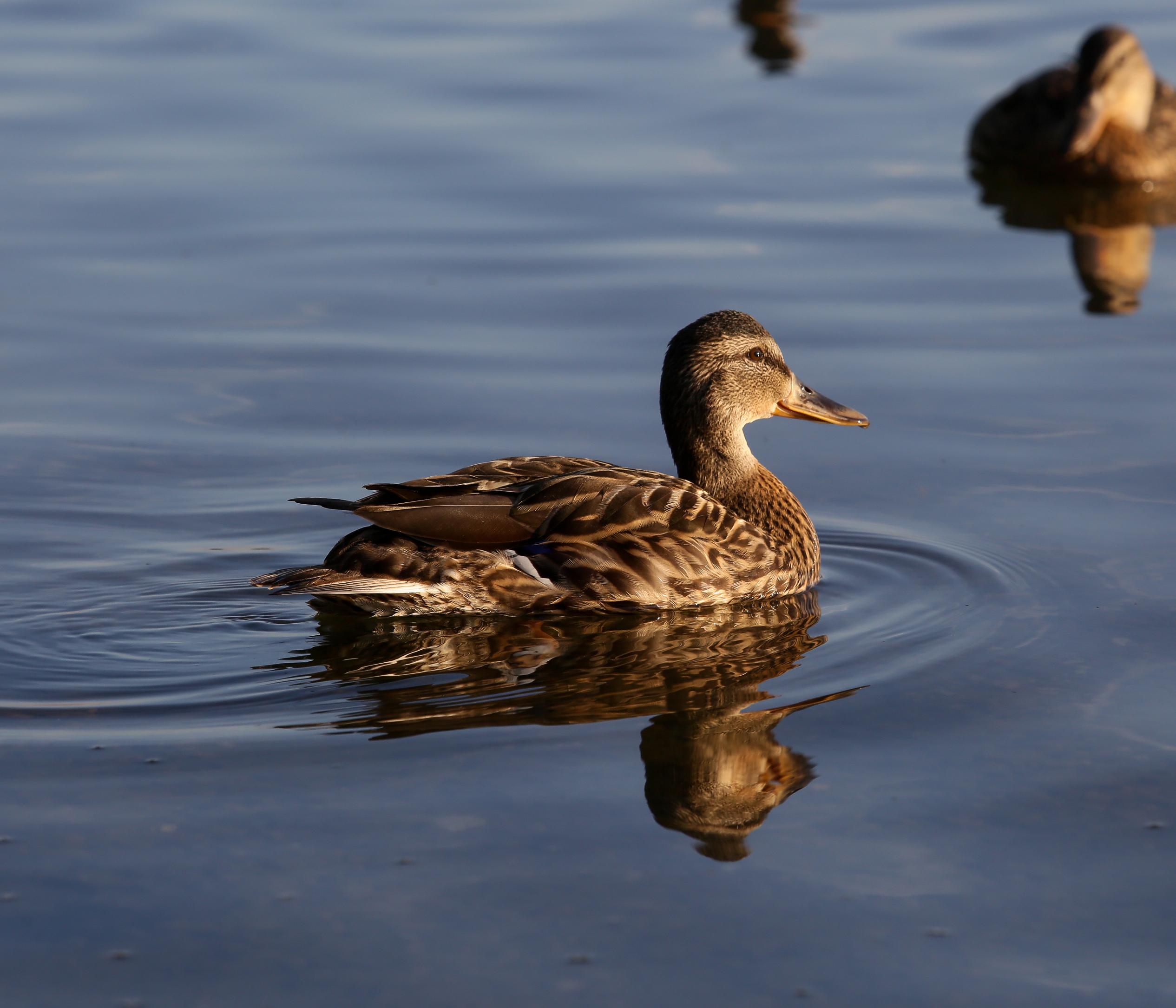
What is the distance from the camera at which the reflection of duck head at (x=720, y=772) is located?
539 centimetres

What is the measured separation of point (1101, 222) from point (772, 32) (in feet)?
16.0

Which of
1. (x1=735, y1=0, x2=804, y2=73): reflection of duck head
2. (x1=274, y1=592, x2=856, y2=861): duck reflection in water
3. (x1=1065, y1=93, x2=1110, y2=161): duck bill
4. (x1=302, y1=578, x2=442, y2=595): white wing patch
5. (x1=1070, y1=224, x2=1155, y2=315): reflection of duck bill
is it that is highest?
(x1=735, y1=0, x2=804, y2=73): reflection of duck head

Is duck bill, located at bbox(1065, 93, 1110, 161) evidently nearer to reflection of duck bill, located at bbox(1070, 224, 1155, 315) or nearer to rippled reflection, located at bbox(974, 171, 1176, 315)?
rippled reflection, located at bbox(974, 171, 1176, 315)

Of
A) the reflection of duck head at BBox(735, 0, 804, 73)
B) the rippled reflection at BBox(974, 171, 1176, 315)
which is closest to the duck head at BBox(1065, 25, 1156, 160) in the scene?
the rippled reflection at BBox(974, 171, 1176, 315)

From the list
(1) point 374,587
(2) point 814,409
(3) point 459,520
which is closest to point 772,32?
(2) point 814,409

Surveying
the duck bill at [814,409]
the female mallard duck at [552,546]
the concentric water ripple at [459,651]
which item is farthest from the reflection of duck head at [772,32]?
the concentric water ripple at [459,651]

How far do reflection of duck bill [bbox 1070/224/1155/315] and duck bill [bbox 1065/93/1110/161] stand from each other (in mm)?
1182

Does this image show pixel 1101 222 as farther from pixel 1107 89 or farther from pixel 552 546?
pixel 552 546

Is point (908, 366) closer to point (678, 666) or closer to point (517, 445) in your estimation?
point (517, 445)

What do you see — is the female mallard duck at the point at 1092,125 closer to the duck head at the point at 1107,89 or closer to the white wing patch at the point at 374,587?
the duck head at the point at 1107,89

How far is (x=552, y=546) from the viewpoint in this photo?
7.32m

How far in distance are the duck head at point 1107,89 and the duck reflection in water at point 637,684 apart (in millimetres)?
7162

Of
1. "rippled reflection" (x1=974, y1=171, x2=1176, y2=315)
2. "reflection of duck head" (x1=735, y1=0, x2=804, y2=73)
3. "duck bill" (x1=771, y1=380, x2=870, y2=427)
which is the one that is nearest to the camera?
"duck bill" (x1=771, y1=380, x2=870, y2=427)

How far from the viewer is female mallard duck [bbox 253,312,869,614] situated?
23.5 feet
